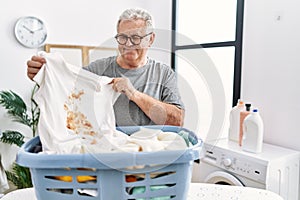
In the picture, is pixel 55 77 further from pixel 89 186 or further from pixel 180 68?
pixel 180 68

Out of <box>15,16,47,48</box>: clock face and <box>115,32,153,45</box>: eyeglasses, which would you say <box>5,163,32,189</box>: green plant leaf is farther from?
<box>115,32,153,45</box>: eyeglasses

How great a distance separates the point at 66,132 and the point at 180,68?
0.47 m

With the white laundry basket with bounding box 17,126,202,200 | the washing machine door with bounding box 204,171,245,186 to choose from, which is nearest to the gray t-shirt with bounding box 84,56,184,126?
the white laundry basket with bounding box 17,126,202,200

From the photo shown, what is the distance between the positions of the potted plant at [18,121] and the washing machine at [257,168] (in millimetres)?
1558

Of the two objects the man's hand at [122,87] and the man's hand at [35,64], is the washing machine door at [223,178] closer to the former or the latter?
the man's hand at [122,87]

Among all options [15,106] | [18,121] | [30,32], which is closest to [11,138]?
[18,121]

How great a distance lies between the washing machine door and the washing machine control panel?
4 centimetres

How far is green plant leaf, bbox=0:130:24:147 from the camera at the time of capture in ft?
8.18

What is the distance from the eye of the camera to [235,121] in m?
2.28

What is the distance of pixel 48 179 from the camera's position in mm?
545

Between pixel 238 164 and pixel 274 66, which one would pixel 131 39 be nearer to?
pixel 238 164

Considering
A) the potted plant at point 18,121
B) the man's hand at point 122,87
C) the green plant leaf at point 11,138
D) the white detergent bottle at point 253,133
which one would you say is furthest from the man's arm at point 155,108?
the green plant leaf at point 11,138

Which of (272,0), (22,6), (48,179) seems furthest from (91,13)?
(48,179)

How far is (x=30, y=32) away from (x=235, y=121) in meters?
2.05
